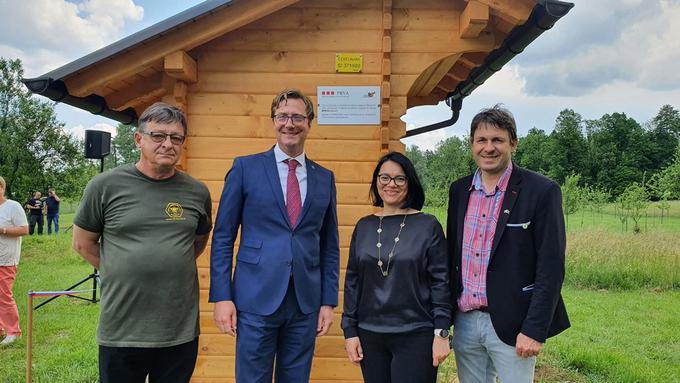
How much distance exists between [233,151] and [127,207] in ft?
4.70

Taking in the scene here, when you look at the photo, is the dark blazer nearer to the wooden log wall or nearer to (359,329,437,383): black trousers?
(359,329,437,383): black trousers

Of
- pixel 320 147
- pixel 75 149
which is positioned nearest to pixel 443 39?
pixel 320 147

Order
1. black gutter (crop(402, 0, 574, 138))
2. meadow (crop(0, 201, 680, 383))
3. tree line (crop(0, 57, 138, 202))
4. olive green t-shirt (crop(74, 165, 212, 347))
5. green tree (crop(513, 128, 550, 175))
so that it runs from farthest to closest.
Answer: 1. green tree (crop(513, 128, 550, 175))
2. tree line (crop(0, 57, 138, 202))
3. meadow (crop(0, 201, 680, 383))
4. black gutter (crop(402, 0, 574, 138))
5. olive green t-shirt (crop(74, 165, 212, 347))

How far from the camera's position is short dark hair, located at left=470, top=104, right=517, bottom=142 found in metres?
2.26

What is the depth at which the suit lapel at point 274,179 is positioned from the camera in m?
2.31

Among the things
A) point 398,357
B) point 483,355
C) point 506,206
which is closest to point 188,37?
point 506,206

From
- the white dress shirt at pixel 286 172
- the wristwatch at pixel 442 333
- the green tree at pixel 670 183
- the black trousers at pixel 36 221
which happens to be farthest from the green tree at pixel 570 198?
the black trousers at pixel 36 221

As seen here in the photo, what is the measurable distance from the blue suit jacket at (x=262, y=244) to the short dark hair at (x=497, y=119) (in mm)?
898

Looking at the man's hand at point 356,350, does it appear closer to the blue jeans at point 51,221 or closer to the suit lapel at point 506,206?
the suit lapel at point 506,206

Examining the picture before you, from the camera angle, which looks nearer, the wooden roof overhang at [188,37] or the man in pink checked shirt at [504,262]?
the man in pink checked shirt at [504,262]

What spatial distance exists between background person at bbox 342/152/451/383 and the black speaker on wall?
5676mm

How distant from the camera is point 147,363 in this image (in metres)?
2.18

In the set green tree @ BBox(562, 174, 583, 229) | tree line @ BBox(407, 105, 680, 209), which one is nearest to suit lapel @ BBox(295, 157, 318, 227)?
green tree @ BBox(562, 174, 583, 229)

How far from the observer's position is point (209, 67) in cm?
348
